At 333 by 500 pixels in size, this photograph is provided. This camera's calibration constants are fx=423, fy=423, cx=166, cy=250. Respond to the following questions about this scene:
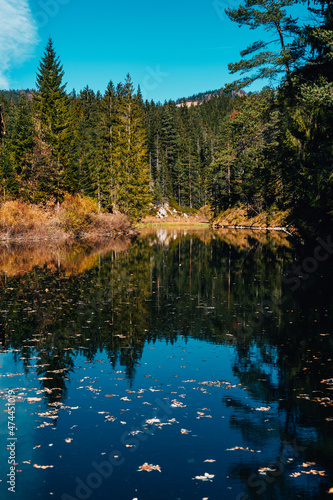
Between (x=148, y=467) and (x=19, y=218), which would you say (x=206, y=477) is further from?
(x=19, y=218)

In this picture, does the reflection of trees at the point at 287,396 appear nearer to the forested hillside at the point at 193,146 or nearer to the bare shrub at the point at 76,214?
the forested hillside at the point at 193,146

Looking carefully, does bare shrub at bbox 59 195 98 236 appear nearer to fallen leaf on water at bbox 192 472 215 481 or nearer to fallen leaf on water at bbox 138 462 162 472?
fallen leaf on water at bbox 138 462 162 472

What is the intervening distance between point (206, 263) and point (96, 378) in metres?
19.0

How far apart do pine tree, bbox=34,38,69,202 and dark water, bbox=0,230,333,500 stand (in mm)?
30720

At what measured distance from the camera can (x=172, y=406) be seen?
758cm

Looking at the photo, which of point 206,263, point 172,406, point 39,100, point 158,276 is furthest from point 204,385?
point 39,100

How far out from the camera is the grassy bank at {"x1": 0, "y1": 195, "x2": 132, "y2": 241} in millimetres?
40500

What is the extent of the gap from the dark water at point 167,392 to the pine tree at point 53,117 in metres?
30.7

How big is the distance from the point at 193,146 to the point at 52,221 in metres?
75.7

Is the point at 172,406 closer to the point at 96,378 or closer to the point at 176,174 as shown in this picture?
the point at 96,378

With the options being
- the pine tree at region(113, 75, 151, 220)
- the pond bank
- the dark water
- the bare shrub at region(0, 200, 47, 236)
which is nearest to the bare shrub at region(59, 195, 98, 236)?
the bare shrub at region(0, 200, 47, 236)

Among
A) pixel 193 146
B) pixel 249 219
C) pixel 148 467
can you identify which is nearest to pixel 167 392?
pixel 148 467

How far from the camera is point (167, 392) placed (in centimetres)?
820

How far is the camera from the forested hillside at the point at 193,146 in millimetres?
25141
